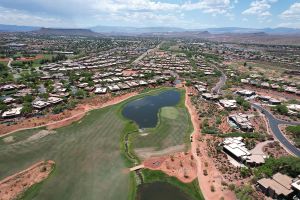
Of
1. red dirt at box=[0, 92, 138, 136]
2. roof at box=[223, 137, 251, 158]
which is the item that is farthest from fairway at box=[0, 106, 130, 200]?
roof at box=[223, 137, 251, 158]

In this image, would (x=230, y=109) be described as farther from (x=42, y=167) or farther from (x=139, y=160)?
(x=42, y=167)

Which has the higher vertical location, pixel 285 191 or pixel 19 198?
pixel 285 191

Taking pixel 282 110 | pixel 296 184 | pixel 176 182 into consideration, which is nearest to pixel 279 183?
pixel 296 184

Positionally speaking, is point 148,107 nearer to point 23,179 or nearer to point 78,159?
point 78,159

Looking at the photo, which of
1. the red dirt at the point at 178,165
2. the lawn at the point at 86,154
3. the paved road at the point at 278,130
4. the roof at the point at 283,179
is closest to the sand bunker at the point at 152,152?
the red dirt at the point at 178,165

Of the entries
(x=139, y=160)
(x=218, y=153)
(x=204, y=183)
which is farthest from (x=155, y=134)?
(x=204, y=183)

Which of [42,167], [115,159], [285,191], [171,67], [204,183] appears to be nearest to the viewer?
[285,191]
